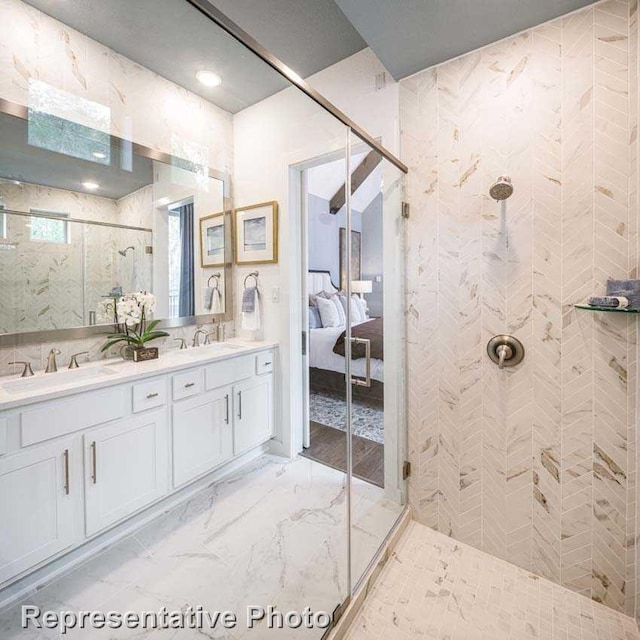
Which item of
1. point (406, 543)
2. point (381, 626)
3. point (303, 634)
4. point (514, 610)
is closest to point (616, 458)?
point (514, 610)

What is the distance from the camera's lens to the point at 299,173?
1.83 meters

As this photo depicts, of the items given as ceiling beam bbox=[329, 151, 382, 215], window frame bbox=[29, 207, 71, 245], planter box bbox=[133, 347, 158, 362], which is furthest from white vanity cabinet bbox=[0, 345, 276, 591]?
ceiling beam bbox=[329, 151, 382, 215]

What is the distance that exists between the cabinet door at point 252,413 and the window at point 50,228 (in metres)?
1.16

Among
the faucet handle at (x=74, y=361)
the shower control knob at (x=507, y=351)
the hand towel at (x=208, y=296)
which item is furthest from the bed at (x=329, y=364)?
the faucet handle at (x=74, y=361)

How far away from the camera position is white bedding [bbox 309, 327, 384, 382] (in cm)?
171

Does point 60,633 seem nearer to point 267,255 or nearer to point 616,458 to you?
point 267,255

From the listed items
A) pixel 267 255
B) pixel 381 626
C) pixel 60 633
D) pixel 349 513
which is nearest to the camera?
pixel 60 633

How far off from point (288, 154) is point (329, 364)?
1.20m

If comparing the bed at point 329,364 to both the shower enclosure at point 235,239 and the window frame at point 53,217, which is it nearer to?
the shower enclosure at point 235,239

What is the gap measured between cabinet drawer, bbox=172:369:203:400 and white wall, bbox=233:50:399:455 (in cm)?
41

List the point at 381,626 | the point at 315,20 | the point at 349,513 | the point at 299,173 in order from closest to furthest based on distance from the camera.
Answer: the point at 381,626
the point at 349,513
the point at 315,20
the point at 299,173

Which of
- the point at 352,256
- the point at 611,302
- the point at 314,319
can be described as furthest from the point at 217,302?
the point at 611,302

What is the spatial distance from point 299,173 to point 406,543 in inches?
83.1

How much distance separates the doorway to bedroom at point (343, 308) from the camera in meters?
1.69
